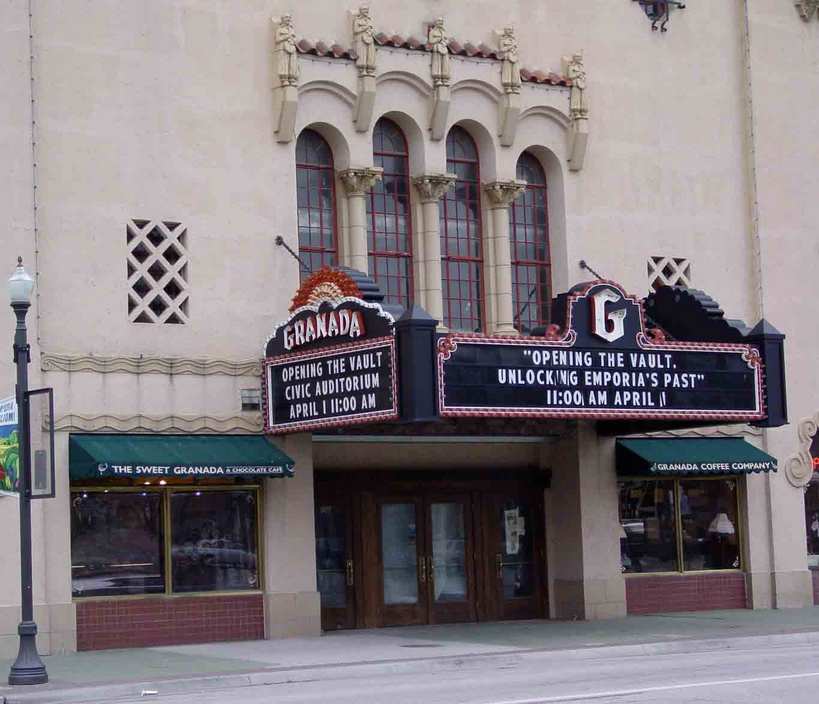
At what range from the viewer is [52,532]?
23.5 m

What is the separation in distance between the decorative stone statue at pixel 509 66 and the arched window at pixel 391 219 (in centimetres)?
203

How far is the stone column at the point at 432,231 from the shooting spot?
2698 cm

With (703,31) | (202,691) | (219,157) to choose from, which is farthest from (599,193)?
(202,691)

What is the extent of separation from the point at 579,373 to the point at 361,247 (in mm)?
4443

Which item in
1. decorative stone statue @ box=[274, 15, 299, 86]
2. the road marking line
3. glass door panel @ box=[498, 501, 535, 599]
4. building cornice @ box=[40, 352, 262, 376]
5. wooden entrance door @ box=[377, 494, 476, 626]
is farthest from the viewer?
glass door panel @ box=[498, 501, 535, 599]

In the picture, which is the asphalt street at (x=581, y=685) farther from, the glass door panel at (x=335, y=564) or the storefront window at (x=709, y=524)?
the storefront window at (x=709, y=524)

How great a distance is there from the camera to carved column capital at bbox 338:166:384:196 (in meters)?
26.5

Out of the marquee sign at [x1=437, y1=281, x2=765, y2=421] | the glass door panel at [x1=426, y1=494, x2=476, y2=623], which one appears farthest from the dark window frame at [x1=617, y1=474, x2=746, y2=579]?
the marquee sign at [x1=437, y1=281, x2=765, y2=421]

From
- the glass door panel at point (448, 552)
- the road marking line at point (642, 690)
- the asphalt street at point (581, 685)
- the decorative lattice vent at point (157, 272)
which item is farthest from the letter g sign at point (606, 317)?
the road marking line at point (642, 690)

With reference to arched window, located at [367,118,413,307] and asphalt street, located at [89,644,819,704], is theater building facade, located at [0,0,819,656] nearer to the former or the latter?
arched window, located at [367,118,413,307]

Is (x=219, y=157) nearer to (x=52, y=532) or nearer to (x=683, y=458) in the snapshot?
(x=52, y=532)

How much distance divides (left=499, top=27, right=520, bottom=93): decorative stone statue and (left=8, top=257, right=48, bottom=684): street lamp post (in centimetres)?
1033

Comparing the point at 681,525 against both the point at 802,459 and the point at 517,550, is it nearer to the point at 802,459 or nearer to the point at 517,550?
the point at 802,459

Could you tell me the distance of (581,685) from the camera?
18219 millimetres
